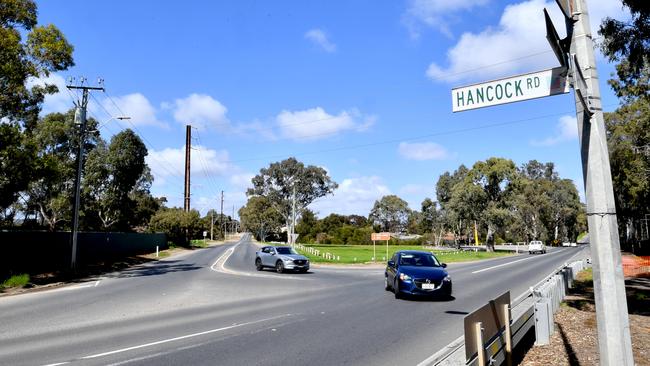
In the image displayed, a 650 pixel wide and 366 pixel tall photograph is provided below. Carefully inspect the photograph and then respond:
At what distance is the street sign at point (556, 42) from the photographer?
3625 mm

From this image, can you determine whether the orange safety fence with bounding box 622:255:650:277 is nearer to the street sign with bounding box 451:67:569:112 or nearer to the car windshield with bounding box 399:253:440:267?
the car windshield with bounding box 399:253:440:267

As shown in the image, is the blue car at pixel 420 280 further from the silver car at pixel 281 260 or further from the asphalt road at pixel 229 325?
the silver car at pixel 281 260

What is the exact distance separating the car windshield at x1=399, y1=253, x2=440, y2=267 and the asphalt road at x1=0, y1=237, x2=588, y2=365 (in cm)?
125

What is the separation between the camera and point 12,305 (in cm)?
1398

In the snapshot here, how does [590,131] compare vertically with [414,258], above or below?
above

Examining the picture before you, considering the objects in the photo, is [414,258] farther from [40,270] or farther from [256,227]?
[256,227]

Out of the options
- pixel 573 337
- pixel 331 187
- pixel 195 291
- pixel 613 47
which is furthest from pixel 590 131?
pixel 331 187

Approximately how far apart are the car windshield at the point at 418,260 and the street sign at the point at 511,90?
1038 cm

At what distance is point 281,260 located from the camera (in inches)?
1008

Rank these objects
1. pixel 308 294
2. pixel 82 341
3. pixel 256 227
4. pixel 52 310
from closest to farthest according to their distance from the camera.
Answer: pixel 82 341, pixel 52 310, pixel 308 294, pixel 256 227

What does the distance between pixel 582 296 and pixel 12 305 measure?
17549mm

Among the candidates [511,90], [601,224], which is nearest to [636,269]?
[511,90]

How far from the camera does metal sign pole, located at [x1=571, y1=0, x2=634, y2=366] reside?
3.33 m

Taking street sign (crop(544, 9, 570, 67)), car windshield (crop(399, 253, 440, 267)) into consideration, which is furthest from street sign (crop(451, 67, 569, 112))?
car windshield (crop(399, 253, 440, 267))
